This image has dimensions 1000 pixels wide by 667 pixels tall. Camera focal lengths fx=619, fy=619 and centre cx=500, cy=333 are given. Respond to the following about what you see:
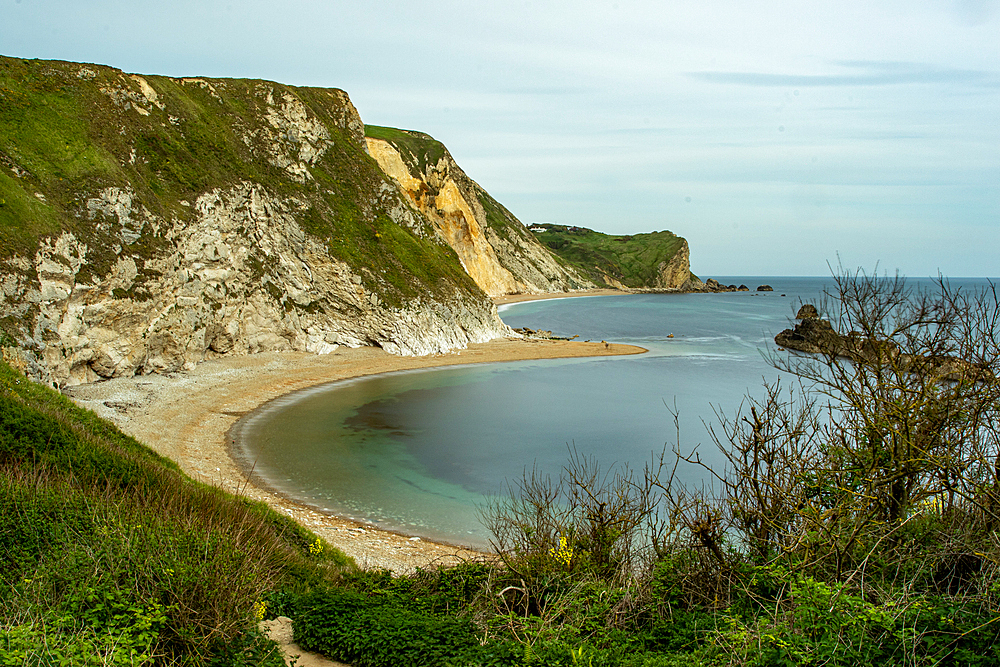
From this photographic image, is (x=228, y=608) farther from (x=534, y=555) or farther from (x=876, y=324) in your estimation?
(x=876, y=324)

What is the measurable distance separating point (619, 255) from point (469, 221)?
91796mm

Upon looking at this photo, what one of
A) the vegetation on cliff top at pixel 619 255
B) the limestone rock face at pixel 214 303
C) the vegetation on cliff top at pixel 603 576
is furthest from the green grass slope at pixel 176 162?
the vegetation on cliff top at pixel 619 255

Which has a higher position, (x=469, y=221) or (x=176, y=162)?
(x=469, y=221)

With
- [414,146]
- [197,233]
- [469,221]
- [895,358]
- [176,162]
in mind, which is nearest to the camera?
[895,358]

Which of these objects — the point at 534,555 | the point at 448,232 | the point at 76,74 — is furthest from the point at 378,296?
the point at 448,232

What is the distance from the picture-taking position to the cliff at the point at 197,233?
24.1m

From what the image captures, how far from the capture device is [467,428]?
990 inches

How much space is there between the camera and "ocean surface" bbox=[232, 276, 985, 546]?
17.2 m

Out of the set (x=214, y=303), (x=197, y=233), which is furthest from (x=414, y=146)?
(x=214, y=303)

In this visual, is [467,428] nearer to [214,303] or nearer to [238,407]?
[238,407]

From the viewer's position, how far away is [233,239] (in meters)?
33.9

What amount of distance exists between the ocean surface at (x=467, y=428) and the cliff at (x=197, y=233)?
20.1 ft

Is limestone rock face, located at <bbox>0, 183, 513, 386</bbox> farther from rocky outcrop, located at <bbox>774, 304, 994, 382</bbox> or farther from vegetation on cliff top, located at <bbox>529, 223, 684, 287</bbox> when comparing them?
vegetation on cliff top, located at <bbox>529, 223, 684, 287</bbox>

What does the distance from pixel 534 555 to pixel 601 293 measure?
419 feet
